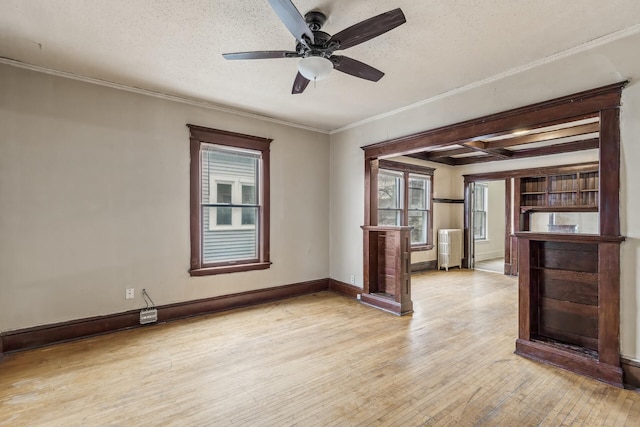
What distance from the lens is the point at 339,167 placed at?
17.2ft

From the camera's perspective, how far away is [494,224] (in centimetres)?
910

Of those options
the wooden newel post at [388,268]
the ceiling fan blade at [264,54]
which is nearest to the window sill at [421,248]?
the wooden newel post at [388,268]

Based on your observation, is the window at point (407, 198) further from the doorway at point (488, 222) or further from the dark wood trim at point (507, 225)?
the doorway at point (488, 222)

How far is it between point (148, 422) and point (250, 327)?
5.52ft

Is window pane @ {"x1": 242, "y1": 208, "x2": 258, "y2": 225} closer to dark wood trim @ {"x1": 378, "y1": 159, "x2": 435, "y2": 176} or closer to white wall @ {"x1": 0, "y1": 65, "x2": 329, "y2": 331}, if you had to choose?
white wall @ {"x1": 0, "y1": 65, "x2": 329, "y2": 331}

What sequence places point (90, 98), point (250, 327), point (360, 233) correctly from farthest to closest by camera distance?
point (360, 233) < point (250, 327) < point (90, 98)

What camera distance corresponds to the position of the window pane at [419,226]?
7.15 m

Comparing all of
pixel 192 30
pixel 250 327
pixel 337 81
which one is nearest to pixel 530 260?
pixel 337 81

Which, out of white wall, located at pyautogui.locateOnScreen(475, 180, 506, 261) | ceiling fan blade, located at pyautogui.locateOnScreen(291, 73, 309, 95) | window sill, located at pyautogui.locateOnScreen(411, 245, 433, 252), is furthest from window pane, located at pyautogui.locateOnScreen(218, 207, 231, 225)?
white wall, located at pyautogui.locateOnScreen(475, 180, 506, 261)

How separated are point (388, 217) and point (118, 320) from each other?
4992 millimetres

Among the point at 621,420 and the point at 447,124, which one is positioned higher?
the point at 447,124

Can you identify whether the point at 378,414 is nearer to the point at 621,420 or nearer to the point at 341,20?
the point at 621,420

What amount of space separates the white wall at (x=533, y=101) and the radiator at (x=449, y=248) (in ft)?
10.6

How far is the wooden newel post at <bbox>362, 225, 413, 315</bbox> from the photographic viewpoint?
417 cm
